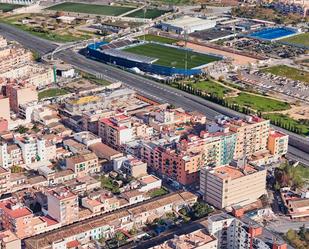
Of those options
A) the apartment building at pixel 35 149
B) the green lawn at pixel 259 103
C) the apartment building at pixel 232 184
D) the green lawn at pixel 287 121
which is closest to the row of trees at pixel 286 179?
the apartment building at pixel 232 184

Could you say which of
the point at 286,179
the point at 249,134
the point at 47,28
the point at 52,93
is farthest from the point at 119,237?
the point at 47,28

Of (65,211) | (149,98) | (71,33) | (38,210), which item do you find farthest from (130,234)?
(71,33)

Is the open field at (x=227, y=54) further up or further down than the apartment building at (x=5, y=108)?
further down

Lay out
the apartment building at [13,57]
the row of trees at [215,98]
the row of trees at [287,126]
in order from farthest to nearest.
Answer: the apartment building at [13,57]
the row of trees at [215,98]
the row of trees at [287,126]

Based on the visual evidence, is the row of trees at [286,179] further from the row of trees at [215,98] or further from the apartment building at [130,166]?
the row of trees at [215,98]

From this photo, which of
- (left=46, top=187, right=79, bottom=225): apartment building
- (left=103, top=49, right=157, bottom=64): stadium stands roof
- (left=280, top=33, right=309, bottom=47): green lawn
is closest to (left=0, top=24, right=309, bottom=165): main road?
(left=103, top=49, right=157, bottom=64): stadium stands roof

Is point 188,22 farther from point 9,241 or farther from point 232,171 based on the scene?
point 9,241

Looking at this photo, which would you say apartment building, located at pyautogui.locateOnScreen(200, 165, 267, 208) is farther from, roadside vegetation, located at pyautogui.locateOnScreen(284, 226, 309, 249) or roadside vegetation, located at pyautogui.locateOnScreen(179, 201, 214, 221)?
roadside vegetation, located at pyautogui.locateOnScreen(284, 226, 309, 249)
